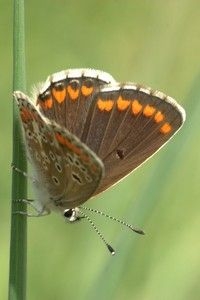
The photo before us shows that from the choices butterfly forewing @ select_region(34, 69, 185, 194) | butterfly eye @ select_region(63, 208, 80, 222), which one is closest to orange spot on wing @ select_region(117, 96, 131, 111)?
butterfly forewing @ select_region(34, 69, 185, 194)

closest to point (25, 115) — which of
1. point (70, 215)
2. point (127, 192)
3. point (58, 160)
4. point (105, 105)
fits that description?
point (58, 160)

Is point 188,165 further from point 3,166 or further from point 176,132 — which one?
point 176,132

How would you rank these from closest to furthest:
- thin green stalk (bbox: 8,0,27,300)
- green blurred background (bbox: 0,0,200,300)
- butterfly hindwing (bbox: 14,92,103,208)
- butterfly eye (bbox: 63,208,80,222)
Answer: thin green stalk (bbox: 8,0,27,300) < butterfly hindwing (bbox: 14,92,103,208) < green blurred background (bbox: 0,0,200,300) < butterfly eye (bbox: 63,208,80,222)

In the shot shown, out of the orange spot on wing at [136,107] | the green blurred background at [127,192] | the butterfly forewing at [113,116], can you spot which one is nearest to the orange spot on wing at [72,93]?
the butterfly forewing at [113,116]

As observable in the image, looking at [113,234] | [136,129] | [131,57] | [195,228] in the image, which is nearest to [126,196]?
[113,234]

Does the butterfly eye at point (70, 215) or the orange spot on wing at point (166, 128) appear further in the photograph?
the butterfly eye at point (70, 215)

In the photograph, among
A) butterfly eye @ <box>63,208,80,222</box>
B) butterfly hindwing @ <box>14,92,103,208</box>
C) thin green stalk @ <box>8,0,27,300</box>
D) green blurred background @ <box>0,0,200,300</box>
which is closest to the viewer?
thin green stalk @ <box>8,0,27,300</box>

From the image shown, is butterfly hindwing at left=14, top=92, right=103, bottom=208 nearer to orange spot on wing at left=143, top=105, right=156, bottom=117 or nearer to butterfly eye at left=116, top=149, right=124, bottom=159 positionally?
butterfly eye at left=116, top=149, right=124, bottom=159

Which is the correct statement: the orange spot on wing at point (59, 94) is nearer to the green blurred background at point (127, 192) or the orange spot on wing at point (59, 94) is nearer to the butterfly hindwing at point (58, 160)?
the butterfly hindwing at point (58, 160)
